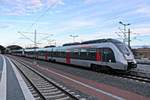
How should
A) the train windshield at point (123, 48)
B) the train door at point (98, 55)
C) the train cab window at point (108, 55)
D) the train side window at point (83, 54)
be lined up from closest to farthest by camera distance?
the train windshield at point (123, 48) → the train cab window at point (108, 55) → the train door at point (98, 55) → the train side window at point (83, 54)

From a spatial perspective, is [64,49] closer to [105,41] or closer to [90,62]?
[90,62]

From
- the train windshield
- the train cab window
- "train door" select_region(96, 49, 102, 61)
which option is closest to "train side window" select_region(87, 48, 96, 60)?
"train door" select_region(96, 49, 102, 61)

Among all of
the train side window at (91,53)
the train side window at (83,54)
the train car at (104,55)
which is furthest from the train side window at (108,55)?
the train side window at (83,54)

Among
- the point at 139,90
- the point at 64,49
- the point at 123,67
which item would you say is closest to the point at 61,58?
the point at 64,49

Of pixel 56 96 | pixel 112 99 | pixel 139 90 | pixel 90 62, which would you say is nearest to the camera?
pixel 112 99

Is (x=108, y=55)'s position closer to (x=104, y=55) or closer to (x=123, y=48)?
(x=104, y=55)

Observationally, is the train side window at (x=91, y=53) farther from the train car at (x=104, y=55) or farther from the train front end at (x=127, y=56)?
the train front end at (x=127, y=56)

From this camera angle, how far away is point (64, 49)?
1757 inches

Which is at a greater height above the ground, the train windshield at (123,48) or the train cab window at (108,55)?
the train windshield at (123,48)

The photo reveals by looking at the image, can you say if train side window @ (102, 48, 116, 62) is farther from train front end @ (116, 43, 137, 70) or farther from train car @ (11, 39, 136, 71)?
train front end @ (116, 43, 137, 70)

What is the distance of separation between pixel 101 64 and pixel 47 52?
32420 millimetres

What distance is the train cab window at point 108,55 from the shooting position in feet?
86.7

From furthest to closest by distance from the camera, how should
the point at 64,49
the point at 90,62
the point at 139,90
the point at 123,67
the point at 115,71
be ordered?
the point at 64,49
the point at 90,62
the point at 115,71
the point at 123,67
the point at 139,90

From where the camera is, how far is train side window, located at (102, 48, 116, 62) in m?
26.4
